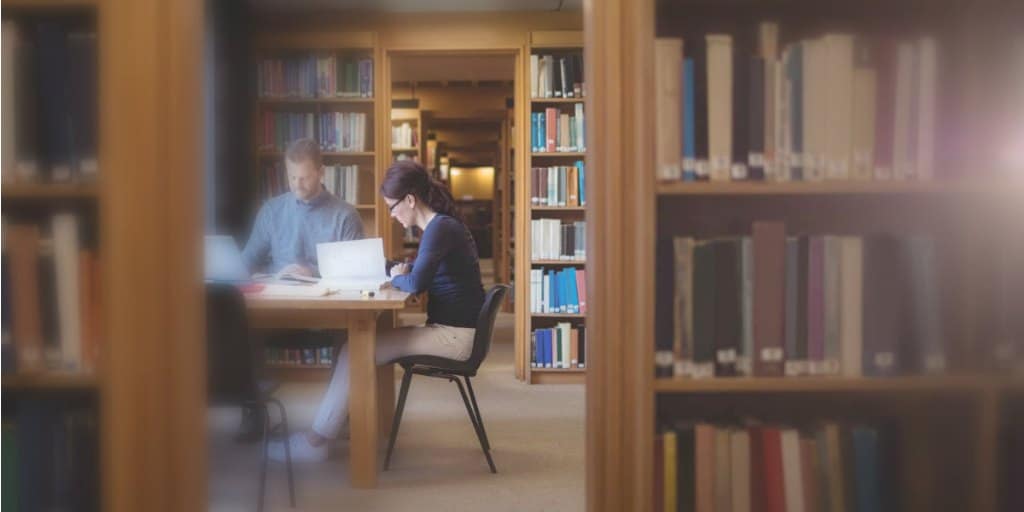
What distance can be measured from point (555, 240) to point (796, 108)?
3303mm

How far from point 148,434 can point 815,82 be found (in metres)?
1.36

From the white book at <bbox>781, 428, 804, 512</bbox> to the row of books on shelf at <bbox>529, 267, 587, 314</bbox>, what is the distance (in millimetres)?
3170

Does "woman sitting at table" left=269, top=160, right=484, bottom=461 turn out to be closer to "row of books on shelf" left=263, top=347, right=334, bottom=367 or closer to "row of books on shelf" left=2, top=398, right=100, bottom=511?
"row of books on shelf" left=2, top=398, right=100, bottom=511

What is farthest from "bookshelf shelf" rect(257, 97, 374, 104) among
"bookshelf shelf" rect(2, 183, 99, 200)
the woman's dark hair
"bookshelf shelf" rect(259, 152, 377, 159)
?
"bookshelf shelf" rect(2, 183, 99, 200)

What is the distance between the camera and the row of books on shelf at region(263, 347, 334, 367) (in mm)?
4883

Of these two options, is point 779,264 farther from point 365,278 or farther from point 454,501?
point 365,278

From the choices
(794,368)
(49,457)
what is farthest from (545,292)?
(49,457)

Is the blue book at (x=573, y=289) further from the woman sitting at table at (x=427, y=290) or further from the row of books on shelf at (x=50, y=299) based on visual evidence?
the row of books on shelf at (x=50, y=299)

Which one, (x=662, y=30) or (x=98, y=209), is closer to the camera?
(x=98, y=209)

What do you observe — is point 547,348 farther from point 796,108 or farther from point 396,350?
point 796,108

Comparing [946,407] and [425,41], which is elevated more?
[425,41]

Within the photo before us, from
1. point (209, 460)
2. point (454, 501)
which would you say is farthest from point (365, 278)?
point (209, 460)

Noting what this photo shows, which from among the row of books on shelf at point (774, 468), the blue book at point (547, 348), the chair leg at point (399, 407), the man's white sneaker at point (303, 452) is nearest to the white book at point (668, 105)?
the row of books on shelf at point (774, 468)

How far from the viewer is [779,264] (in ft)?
4.51
